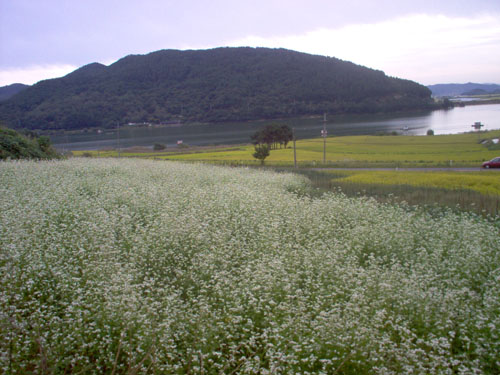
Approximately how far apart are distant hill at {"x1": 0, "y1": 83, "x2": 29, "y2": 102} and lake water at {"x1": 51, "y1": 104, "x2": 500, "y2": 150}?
13.6 m

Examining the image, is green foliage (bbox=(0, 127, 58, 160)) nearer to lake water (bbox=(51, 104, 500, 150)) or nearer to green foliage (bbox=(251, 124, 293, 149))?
green foliage (bbox=(251, 124, 293, 149))

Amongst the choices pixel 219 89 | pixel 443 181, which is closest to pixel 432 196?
pixel 443 181

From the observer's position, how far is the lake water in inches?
3073

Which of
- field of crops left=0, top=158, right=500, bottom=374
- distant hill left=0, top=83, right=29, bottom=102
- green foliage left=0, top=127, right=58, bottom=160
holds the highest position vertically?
distant hill left=0, top=83, right=29, bottom=102

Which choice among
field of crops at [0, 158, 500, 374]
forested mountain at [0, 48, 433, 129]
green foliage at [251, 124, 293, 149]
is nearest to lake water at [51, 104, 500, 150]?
forested mountain at [0, 48, 433, 129]

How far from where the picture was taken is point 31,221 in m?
7.22

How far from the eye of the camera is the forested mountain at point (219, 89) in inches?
4190

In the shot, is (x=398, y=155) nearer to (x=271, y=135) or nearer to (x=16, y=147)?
(x=271, y=135)

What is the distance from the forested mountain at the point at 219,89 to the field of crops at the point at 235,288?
96294 millimetres

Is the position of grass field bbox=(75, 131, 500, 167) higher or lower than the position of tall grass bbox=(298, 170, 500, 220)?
higher

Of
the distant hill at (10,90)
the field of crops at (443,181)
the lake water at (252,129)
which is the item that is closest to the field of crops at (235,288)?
the field of crops at (443,181)

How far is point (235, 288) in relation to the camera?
16.5ft

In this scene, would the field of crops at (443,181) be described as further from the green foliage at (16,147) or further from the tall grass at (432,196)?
the green foliage at (16,147)

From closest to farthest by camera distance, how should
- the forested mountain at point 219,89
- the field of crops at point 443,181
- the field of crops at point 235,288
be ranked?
the field of crops at point 235,288, the field of crops at point 443,181, the forested mountain at point 219,89
